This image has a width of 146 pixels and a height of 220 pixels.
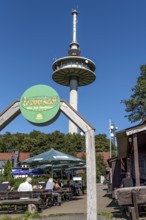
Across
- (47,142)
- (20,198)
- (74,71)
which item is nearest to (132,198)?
(20,198)

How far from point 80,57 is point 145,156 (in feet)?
221

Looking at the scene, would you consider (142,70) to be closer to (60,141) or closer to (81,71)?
(60,141)

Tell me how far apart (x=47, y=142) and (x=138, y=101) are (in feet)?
111

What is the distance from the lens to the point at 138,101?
3712cm

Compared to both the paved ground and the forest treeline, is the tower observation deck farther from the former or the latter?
the paved ground

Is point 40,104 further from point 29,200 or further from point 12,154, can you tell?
point 12,154

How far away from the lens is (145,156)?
17.0 metres

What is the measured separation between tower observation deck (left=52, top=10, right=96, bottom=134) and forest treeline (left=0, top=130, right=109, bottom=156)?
8694 mm

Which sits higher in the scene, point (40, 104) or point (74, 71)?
point (74, 71)

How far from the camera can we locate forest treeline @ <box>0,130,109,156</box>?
217 feet

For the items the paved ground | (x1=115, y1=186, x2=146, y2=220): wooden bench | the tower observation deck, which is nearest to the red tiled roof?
the tower observation deck

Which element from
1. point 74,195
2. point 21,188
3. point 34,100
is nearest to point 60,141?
point 74,195

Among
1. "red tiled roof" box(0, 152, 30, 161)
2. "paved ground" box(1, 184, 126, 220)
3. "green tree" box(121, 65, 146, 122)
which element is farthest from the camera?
"red tiled roof" box(0, 152, 30, 161)

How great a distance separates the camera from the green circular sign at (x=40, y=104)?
8.08 metres
